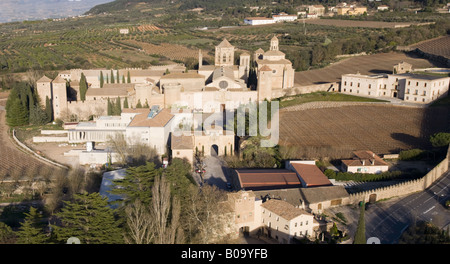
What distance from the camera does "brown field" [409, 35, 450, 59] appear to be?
38500mm

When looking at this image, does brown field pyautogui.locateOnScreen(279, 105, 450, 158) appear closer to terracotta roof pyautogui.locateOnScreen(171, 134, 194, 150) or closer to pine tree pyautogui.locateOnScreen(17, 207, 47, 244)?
terracotta roof pyautogui.locateOnScreen(171, 134, 194, 150)

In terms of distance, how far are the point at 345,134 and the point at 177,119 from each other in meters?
8.72

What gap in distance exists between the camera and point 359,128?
82.1 feet

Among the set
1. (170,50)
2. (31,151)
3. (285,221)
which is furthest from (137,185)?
(170,50)

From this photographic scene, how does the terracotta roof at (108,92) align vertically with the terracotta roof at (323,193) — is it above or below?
above

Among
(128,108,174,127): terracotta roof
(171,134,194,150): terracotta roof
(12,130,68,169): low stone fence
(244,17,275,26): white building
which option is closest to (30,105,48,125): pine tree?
(12,130,68,169): low stone fence

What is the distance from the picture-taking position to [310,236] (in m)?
14.2

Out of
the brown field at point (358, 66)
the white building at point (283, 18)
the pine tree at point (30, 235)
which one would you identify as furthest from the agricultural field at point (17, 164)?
the white building at point (283, 18)

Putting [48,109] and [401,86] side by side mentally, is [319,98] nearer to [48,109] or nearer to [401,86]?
[401,86]

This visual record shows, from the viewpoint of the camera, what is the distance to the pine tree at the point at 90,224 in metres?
12.2

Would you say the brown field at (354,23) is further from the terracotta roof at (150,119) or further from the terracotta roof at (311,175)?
the terracotta roof at (311,175)

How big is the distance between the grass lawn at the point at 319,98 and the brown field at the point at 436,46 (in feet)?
39.5

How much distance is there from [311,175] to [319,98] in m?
12.4
